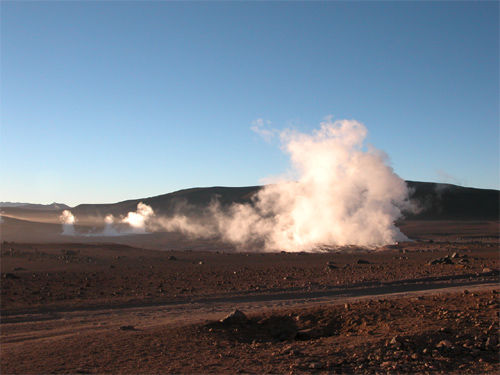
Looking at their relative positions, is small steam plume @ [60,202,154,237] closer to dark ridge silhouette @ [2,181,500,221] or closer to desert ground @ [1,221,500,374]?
dark ridge silhouette @ [2,181,500,221]

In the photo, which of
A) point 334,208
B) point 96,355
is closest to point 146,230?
point 334,208

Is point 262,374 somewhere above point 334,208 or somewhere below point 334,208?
below

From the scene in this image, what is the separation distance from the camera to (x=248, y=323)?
1081cm

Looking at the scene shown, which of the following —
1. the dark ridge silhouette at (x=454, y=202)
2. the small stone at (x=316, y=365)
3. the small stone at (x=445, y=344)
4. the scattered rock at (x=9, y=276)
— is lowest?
the scattered rock at (x=9, y=276)

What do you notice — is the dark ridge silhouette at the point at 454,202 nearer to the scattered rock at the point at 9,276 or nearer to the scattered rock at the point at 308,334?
the scattered rock at the point at 9,276

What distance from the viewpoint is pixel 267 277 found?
21.3 metres

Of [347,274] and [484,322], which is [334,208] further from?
[484,322]

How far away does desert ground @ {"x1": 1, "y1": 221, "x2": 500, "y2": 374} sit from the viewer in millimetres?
7426

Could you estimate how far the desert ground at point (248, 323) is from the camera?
24.4ft

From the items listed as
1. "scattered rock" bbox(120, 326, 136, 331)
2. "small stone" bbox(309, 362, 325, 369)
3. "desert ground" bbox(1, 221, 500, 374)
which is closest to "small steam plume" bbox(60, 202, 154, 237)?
"desert ground" bbox(1, 221, 500, 374)

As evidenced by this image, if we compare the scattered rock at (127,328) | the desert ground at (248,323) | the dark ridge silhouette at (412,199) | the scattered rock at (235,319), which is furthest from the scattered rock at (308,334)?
the dark ridge silhouette at (412,199)

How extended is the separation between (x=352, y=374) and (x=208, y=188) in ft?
480

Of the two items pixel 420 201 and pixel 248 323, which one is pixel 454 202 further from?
pixel 248 323

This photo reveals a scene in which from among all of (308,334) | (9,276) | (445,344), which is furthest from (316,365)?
(9,276)
